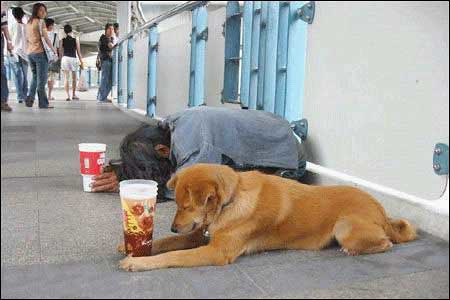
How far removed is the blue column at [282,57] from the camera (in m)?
3.07

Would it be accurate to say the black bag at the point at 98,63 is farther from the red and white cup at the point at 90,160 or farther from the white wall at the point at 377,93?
the white wall at the point at 377,93

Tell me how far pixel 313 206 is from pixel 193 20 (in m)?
2.92

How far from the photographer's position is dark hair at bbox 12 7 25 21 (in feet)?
5.04

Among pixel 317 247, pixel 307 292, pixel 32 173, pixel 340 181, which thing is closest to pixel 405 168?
pixel 340 181

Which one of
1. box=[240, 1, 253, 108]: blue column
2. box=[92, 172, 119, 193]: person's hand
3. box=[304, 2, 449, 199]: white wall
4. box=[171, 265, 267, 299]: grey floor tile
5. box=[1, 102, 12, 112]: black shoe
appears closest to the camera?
box=[1, 102, 12, 112]: black shoe

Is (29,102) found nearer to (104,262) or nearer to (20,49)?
(20,49)

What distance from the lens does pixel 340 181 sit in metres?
2.63

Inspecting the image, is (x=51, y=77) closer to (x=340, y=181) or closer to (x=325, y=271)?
(x=325, y=271)

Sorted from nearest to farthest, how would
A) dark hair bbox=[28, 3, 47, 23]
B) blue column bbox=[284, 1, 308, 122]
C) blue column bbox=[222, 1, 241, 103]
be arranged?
dark hair bbox=[28, 3, 47, 23] → blue column bbox=[284, 1, 308, 122] → blue column bbox=[222, 1, 241, 103]

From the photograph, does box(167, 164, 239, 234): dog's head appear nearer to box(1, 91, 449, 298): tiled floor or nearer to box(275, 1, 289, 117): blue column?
box(1, 91, 449, 298): tiled floor

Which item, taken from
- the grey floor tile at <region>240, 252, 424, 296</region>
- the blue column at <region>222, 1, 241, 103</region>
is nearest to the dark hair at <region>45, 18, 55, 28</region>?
the grey floor tile at <region>240, 252, 424, 296</region>

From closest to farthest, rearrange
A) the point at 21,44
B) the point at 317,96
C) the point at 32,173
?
1. the point at 21,44
2. the point at 317,96
3. the point at 32,173

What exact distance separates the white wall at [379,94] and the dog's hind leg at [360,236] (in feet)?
1.22

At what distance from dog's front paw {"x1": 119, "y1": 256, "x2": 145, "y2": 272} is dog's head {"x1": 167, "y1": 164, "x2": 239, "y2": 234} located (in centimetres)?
17
